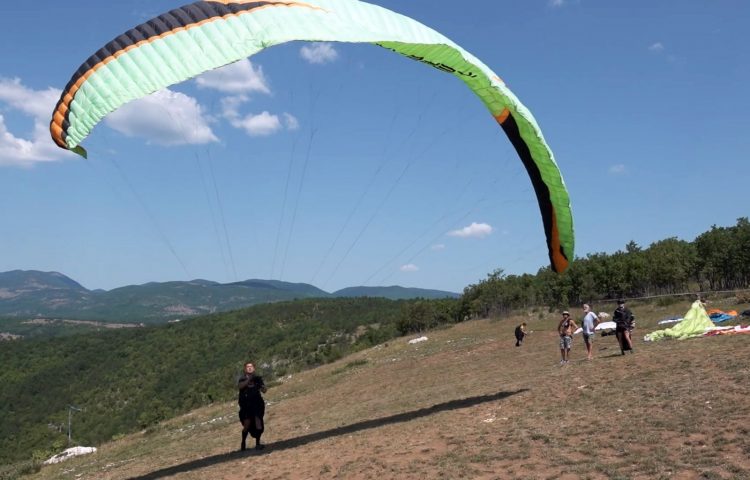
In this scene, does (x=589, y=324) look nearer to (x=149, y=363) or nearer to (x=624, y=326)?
(x=624, y=326)

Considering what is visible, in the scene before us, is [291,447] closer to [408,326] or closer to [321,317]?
[408,326]

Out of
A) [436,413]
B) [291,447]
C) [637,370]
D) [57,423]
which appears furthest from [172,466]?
[57,423]

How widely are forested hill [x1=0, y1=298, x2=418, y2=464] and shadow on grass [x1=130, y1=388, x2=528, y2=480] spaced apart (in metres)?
35.4

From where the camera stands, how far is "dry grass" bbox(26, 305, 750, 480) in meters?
7.14

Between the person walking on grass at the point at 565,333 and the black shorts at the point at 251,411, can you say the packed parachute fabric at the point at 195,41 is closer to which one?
the black shorts at the point at 251,411

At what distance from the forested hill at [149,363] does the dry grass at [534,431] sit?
3419cm

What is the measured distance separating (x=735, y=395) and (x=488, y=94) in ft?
22.0

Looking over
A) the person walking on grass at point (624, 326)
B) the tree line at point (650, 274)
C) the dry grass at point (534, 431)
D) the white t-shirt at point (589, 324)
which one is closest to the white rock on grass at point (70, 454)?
the dry grass at point (534, 431)

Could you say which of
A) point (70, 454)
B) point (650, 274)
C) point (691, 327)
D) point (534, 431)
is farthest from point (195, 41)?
point (650, 274)

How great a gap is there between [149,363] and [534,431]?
8877 cm

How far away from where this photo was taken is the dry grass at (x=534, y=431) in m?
7.14

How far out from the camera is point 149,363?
88.1 metres

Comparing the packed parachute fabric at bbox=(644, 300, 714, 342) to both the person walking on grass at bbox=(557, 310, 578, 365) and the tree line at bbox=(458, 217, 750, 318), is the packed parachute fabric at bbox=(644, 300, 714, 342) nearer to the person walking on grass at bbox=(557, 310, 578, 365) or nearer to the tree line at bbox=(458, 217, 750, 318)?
the person walking on grass at bbox=(557, 310, 578, 365)

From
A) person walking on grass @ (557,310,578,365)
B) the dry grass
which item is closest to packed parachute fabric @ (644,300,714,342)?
the dry grass
